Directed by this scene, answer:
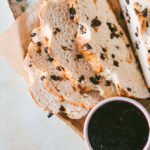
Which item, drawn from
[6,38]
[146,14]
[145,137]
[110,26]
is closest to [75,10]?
[110,26]

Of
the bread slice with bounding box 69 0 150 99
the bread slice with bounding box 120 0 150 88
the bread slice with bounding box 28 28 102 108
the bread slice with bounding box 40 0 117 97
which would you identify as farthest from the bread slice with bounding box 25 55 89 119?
the bread slice with bounding box 120 0 150 88

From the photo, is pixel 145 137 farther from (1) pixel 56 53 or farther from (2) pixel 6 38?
(2) pixel 6 38

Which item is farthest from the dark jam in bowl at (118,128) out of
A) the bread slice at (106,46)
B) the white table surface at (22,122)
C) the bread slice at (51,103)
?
the white table surface at (22,122)

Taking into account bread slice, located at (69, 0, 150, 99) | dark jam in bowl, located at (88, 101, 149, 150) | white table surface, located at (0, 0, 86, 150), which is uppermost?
bread slice, located at (69, 0, 150, 99)

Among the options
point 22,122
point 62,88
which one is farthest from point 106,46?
point 22,122

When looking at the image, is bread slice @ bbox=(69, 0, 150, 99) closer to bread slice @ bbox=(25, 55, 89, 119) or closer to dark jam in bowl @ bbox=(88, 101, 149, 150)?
dark jam in bowl @ bbox=(88, 101, 149, 150)

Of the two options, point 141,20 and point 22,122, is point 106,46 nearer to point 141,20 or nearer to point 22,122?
point 141,20
